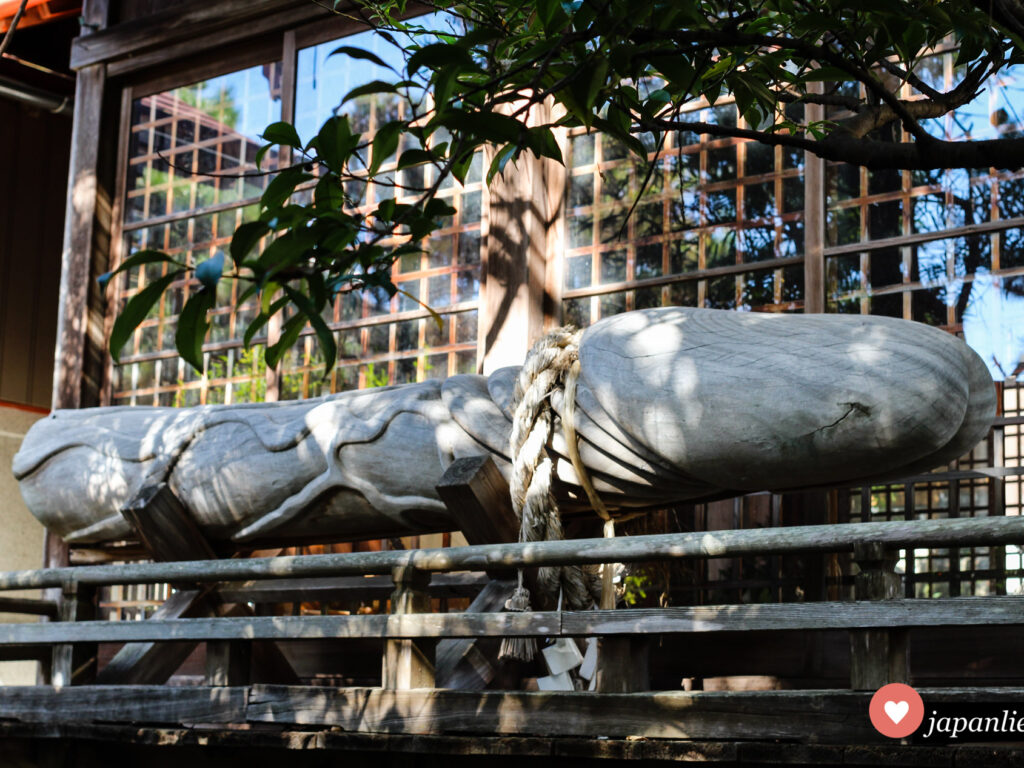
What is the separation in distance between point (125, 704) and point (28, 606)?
39.6 inches

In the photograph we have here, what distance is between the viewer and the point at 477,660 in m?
3.45

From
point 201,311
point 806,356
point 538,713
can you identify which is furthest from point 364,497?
point 201,311

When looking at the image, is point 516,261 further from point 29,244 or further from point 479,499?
point 29,244

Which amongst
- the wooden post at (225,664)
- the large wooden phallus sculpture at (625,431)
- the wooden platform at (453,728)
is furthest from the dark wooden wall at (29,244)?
A: the wooden post at (225,664)

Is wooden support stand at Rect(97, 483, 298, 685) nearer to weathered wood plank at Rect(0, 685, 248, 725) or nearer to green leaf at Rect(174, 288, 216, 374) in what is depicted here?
weathered wood plank at Rect(0, 685, 248, 725)

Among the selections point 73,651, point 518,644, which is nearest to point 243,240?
point 518,644

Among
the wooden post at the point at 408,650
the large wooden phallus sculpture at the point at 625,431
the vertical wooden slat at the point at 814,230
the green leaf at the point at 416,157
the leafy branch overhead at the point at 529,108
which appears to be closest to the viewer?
the leafy branch overhead at the point at 529,108

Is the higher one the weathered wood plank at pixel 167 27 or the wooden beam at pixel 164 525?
the weathered wood plank at pixel 167 27

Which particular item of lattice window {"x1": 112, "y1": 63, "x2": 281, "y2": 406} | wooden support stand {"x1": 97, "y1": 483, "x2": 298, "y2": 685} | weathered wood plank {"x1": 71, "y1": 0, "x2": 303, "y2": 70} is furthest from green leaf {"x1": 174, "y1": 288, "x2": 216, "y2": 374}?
weathered wood plank {"x1": 71, "y1": 0, "x2": 303, "y2": 70}

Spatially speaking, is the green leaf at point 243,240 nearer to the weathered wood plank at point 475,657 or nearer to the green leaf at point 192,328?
the green leaf at point 192,328

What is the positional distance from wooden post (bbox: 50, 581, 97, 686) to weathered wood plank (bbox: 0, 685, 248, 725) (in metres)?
0.07

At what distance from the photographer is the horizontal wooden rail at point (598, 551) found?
244 cm

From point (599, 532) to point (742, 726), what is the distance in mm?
1383

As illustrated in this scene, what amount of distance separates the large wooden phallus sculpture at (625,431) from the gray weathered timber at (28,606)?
0.34 m
